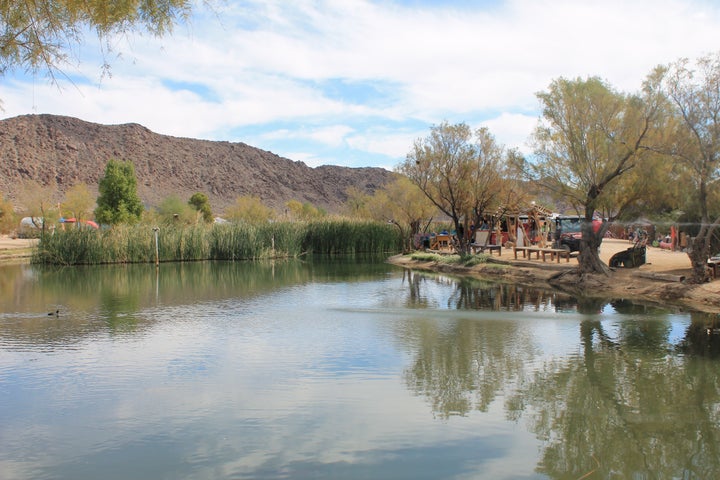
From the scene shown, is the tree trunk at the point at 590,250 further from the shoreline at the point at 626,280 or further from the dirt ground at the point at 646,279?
the dirt ground at the point at 646,279

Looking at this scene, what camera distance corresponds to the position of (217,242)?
34156 millimetres

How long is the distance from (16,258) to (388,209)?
71.3ft

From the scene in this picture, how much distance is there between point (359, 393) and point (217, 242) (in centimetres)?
2777

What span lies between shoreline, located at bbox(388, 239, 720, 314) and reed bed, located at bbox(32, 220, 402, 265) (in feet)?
43.6

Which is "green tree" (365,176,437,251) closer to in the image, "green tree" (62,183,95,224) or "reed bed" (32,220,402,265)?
"reed bed" (32,220,402,265)

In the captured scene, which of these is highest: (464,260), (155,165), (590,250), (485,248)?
(155,165)

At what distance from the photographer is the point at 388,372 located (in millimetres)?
8594

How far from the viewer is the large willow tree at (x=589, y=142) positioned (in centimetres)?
1741

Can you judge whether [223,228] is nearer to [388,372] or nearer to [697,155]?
[697,155]

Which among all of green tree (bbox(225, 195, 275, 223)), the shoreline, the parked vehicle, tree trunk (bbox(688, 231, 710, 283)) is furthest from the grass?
green tree (bbox(225, 195, 275, 223))

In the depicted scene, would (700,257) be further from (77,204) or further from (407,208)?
(77,204)

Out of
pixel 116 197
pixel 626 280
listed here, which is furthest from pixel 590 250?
pixel 116 197

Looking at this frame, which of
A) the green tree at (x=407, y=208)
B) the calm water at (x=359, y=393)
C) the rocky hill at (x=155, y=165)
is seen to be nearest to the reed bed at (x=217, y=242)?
the green tree at (x=407, y=208)

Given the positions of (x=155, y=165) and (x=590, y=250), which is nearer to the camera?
(x=590, y=250)
